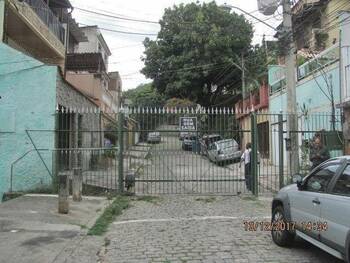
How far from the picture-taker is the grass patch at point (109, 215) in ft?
30.0

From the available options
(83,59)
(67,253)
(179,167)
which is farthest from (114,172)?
(83,59)

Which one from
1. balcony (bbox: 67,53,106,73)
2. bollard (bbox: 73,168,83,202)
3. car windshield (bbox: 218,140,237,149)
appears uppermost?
balcony (bbox: 67,53,106,73)

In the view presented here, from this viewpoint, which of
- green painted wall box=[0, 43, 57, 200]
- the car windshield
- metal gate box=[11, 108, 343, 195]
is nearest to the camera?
metal gate box=[11, 108, 343, 195]

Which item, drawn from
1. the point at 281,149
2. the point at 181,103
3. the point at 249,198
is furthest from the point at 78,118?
the point at 181,103

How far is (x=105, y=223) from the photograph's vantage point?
9.95 meters

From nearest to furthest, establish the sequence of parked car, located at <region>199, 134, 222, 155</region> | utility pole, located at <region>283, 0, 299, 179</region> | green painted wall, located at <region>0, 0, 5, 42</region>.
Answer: utility pole, located at <region>283, 0, 299, 179</region>, parked car, located at <region>199, 134, 222, 155</region>, green painted wall, located at <region>0, 0, 5, 42</region>

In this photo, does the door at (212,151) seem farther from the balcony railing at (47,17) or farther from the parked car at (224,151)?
the balcony railing at (47,17)

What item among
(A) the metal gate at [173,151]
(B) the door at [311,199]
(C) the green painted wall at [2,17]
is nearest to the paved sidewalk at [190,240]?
(B) the door at [311,199]

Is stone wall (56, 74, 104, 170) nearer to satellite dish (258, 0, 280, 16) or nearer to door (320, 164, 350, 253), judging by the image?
satellite dish (258, 0, 280, 16)

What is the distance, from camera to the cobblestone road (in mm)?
7051

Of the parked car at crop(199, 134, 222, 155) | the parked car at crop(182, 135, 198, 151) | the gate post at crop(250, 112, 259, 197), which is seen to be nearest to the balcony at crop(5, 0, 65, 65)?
the parked car at crop(182, 135, 198, 151)

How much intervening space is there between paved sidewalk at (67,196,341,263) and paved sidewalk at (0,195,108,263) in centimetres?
42

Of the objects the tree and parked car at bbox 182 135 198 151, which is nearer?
parked car at bbox 182 135 198 151

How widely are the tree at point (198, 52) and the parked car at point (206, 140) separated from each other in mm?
23280
